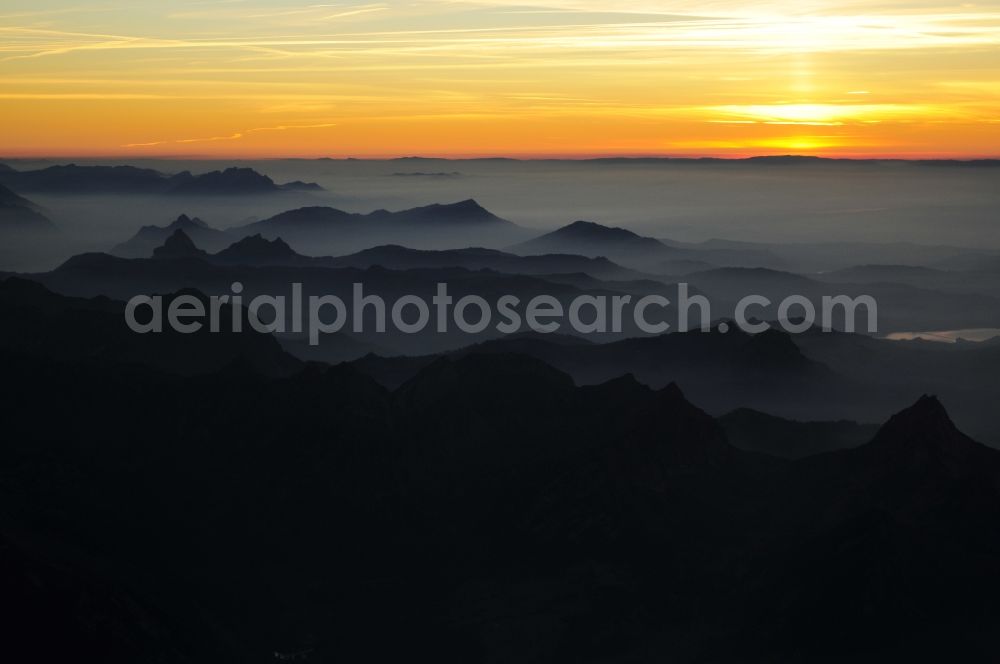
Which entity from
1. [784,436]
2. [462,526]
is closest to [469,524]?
[462,526]

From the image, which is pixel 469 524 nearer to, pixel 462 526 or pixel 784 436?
pixel 462 526

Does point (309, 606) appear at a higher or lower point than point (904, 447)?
lower

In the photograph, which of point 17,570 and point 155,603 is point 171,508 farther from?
point 17,570

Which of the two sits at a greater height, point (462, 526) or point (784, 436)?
point (784, 436)

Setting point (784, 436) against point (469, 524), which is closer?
point (469, 524)

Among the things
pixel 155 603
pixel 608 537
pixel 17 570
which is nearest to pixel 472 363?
pixel 608 537

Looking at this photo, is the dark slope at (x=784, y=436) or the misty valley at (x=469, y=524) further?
the dark slope at (x=784, y=436)

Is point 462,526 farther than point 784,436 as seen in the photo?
No

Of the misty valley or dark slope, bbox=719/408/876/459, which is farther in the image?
dark slope, bbox=719/408/876/459

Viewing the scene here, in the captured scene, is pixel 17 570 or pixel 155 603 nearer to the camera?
pixel 17 570

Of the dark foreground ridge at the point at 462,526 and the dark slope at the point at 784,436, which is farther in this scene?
the dark slope at the point at 784,436

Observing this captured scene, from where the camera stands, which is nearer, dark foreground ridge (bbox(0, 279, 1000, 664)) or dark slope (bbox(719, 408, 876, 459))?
dark foreground ridge (bbox(0, 279, 1000, 664))
